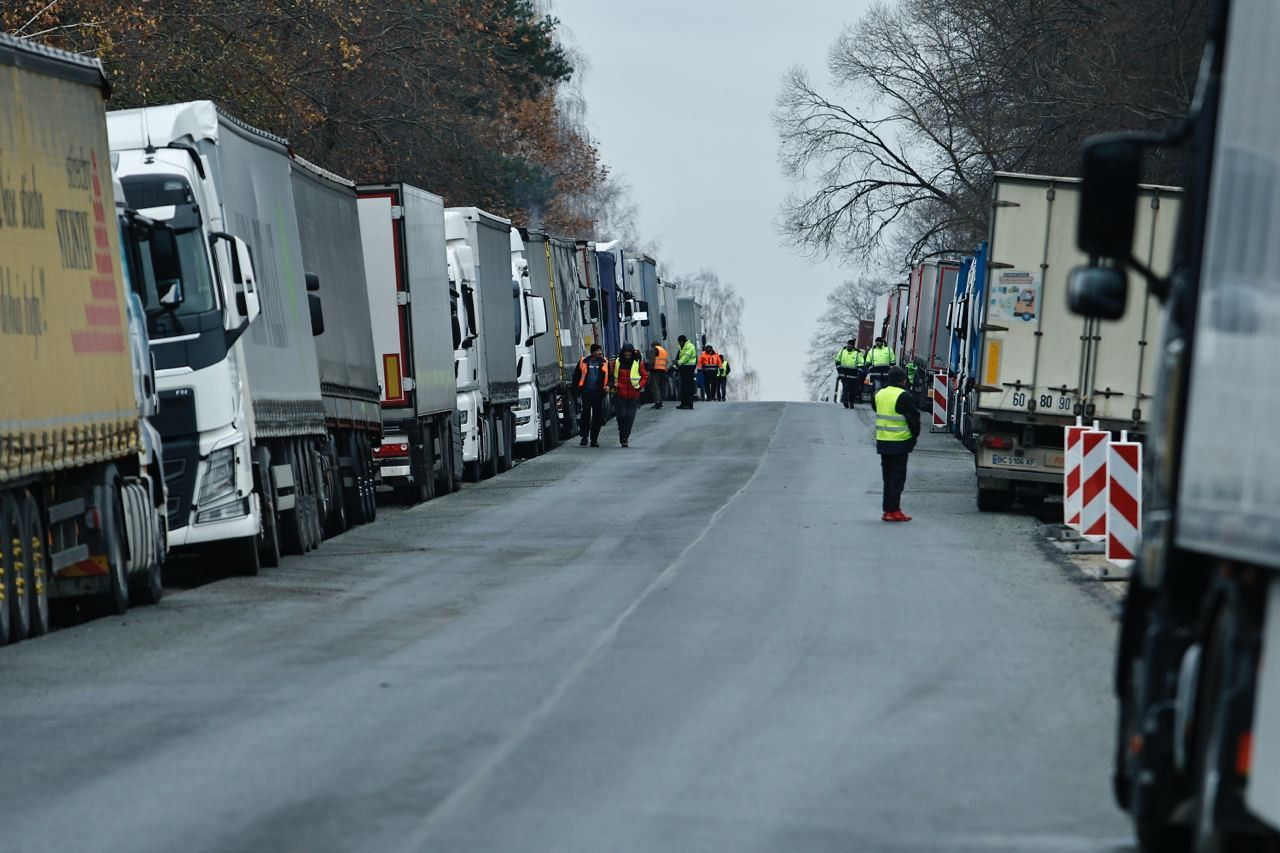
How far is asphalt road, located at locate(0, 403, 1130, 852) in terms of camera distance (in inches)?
296

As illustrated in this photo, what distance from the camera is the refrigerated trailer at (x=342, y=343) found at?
22438 millimetres

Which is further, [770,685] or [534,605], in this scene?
[534,605]

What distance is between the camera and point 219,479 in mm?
17500

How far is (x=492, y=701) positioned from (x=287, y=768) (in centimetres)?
185

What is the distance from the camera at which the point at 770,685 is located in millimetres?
10820

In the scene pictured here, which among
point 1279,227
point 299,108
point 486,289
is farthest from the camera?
point 299,108

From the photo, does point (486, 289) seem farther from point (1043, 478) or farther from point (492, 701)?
point (492, 701)

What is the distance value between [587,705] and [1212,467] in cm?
476

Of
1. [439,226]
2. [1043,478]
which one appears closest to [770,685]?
[1043,478]

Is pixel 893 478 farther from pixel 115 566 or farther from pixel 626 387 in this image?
pixel 626 387

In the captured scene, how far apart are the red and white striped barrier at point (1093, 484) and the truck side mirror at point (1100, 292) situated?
1261 centimetres

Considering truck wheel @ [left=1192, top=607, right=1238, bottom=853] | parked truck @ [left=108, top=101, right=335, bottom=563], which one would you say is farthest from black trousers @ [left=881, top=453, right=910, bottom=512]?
truck wheel @ [left=1192, top=607, right=1238, bottom=853]

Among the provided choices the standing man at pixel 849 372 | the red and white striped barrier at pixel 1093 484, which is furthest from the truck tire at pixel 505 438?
the standing man at pixel 849 372

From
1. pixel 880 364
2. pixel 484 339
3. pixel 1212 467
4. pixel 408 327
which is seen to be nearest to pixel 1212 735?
pixel 1212 467
